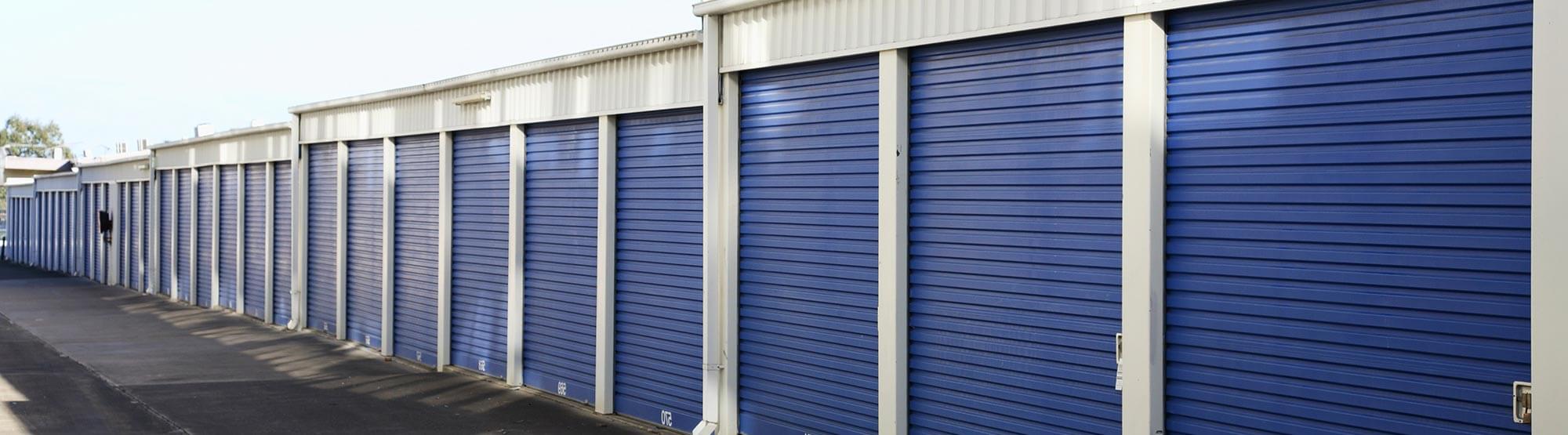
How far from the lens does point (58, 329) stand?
2089 centimetres

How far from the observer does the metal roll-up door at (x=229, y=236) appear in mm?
24250

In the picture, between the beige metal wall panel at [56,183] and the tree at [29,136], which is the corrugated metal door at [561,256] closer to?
the beige metal wall panel at [56,183]

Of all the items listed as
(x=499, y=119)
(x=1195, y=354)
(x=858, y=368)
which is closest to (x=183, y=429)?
(x=499, y=119)

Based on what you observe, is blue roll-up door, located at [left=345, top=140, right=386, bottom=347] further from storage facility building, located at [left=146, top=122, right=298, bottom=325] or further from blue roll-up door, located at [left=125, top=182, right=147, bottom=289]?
blue roll-up door, located at [left=125, top=182, right=147, bottom=289]

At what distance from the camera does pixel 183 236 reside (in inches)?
1088

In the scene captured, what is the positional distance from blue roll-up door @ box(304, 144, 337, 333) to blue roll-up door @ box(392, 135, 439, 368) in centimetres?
261

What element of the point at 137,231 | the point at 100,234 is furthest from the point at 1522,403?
the point at 100,234

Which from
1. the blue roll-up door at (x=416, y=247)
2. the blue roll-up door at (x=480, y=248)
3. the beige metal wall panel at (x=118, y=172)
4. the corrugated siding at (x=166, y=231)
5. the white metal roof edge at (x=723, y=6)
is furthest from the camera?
the beige metal wall panel at (x=118, y=172)

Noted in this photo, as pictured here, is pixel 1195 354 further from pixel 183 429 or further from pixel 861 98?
pixel 183 429

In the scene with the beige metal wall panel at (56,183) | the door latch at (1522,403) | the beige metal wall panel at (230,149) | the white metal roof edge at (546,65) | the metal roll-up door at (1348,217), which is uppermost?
the white metal roof edge at (546,65)

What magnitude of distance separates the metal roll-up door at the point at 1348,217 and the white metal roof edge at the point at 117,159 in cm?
2809

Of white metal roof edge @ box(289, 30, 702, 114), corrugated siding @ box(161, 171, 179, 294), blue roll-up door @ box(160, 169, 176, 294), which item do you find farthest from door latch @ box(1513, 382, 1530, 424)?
blue roll-up door @ box(160, 169, 176, 294)

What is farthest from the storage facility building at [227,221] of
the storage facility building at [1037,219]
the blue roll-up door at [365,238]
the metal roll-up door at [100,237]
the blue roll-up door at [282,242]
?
the storage facility building at [1037,219]

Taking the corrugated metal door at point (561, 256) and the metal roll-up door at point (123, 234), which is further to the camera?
the metal roll-up door at point (123, 234)
